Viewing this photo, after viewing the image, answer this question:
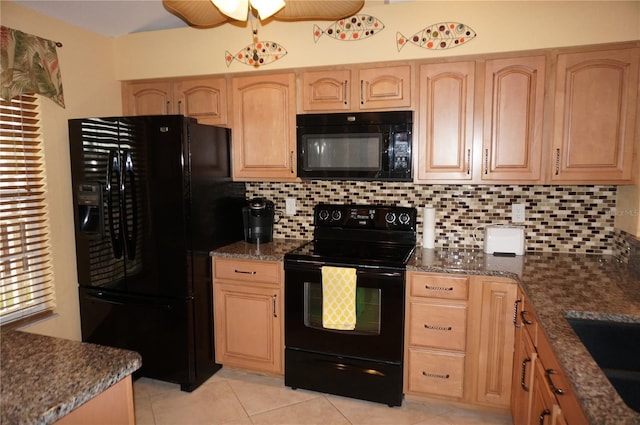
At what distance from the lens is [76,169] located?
2607 millimetres

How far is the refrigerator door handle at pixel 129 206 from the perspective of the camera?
2.48m

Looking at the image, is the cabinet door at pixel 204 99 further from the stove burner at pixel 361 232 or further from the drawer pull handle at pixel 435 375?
the drawer pull handle at pixel 435 375

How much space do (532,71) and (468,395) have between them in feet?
6.02

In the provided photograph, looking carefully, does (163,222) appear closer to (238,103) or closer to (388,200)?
(238,103)

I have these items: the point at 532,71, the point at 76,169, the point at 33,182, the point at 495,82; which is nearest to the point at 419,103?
the point at 495,82

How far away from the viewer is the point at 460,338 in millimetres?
2285

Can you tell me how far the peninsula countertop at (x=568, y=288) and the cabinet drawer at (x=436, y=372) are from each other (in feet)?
1.64

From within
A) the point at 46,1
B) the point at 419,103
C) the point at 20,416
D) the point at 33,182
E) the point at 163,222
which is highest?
the point at 46,1

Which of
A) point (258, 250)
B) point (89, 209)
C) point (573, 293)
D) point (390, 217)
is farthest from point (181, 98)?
point (573, 293)

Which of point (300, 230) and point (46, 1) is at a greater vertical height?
point (46, 1)

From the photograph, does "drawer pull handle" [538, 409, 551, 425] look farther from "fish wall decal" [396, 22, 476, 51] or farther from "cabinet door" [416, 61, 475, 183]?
"fish wall decal" [396, 22, 476, 51]

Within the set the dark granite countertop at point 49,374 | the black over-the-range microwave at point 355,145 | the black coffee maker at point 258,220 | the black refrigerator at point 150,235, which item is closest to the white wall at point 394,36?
the black over-the-range microwave at point 355,145

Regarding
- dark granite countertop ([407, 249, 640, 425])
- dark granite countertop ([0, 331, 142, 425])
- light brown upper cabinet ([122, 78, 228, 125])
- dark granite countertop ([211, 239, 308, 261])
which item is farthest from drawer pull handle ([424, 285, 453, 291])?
light brown upper cabinet ([122, 78, 228, 125])

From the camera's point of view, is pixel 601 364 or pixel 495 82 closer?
pixel 601 364
